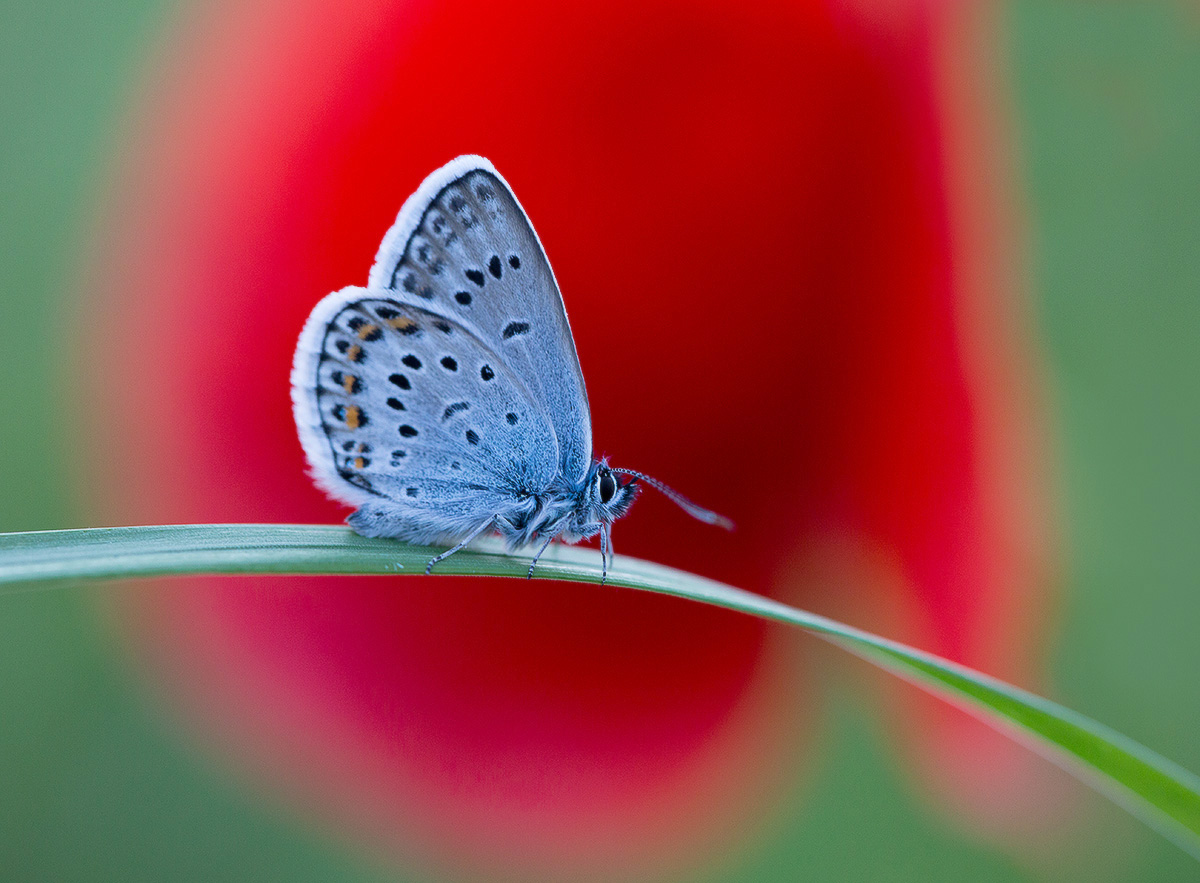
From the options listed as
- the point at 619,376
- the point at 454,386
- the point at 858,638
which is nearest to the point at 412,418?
the point at 454,386

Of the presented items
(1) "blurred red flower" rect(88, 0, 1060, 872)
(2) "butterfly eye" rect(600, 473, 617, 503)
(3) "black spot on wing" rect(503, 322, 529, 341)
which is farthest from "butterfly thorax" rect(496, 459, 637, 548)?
(1) "blurred red flower" rect(88, 0, 1060, 872)

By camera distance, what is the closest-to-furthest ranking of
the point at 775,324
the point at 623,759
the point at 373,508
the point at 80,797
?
1. the point at 373,508
2. the point at 80,797
3. the point at 623,759
4. the point at 775,324

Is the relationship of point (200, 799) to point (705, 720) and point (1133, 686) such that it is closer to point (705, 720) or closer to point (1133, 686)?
point (705, 720)

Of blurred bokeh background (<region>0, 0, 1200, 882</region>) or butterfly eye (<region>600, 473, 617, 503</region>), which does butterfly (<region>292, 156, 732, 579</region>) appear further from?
blurred bokeh background (<region>0, 0, 1200, 882</region>)


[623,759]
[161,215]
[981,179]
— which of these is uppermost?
[981,179]

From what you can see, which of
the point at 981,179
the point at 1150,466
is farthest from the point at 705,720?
the point at 981,179

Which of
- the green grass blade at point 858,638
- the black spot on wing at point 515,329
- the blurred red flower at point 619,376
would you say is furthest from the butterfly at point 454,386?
the blurred red flower at point 619,376
